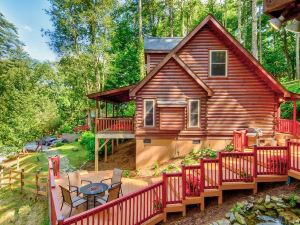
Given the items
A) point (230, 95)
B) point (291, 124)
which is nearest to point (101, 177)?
point (230, 95)

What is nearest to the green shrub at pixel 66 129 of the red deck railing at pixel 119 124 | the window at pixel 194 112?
the red deck railing at pixel 119 124

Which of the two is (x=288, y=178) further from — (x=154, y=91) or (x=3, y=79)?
(x=3, y=79)

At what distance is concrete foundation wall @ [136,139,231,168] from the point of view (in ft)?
45.1

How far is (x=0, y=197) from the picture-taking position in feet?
44.2

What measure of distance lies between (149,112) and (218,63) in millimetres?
5191

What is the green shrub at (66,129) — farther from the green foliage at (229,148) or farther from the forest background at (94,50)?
the green foliage at (229,148)

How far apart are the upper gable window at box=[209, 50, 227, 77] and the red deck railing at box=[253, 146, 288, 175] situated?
6.77 m

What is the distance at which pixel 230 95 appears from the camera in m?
13.8

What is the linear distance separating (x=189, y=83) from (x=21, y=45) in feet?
139

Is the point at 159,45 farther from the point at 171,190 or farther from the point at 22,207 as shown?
the point at 22,207

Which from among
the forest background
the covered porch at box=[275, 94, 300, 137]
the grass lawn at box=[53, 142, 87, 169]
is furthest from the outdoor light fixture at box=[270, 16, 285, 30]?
the grass lawn at box=[53, 142, 87, 169]

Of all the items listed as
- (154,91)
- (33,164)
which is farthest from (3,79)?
(154,91)

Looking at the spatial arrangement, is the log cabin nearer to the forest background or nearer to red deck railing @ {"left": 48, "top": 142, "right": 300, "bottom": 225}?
the forest background

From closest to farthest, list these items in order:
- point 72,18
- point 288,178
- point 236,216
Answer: point 236,216, point 288,178, point 72,18
